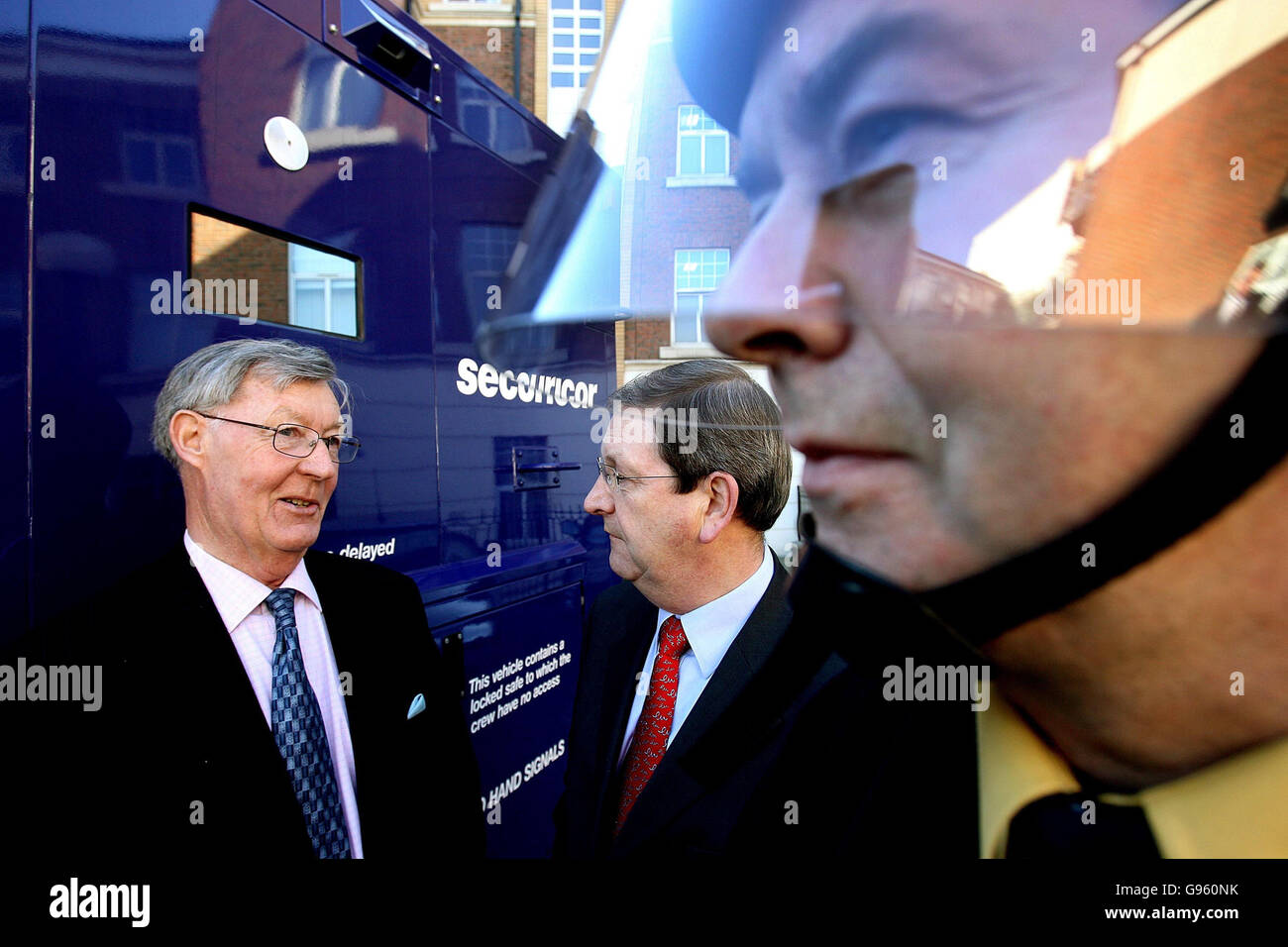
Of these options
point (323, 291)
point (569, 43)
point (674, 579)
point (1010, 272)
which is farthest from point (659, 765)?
point (569, 43)

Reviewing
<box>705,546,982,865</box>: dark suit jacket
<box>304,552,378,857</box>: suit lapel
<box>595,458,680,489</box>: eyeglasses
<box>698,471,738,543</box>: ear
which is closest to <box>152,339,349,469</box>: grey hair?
<box>304,552,378,857</box>: suit lapel

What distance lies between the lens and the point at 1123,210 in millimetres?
337

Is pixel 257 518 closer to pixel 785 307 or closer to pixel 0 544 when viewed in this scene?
pixel 0 544

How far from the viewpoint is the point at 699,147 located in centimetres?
50

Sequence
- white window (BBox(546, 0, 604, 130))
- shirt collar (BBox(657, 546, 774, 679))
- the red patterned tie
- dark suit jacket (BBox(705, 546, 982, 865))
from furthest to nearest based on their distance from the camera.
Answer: white window (BBox(546, 0, 604, 130)) < shirt collar (BBox(657, 546, 774, 679)) < the red patterned tie < dark suit jacket (BBox(705, 546, 982, 865))

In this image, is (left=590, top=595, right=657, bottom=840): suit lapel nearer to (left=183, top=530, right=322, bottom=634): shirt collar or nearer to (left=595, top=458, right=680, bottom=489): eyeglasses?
(left=595, top=458, right=680, bottom=489): eyeglasses

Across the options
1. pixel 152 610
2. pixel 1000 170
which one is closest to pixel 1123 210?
pixel 1000 170

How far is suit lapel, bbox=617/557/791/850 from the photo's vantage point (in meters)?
1.26

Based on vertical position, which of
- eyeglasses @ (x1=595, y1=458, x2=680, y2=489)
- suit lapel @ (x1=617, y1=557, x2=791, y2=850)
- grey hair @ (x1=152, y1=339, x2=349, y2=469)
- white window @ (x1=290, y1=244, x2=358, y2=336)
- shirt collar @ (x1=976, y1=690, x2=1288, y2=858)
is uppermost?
white window @ (x1=290, y1=244, x2=358, y2=336)

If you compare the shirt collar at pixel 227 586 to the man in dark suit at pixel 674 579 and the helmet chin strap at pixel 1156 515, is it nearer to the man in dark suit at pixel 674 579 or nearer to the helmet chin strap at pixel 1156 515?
the man in dark suit at pixel 674 579

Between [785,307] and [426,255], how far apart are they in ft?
6.53

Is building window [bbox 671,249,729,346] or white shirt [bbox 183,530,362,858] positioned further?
white shirt [bbox 183,530,362,858]

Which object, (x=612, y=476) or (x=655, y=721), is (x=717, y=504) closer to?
(x=612, y=476)

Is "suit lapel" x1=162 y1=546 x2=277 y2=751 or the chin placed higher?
the chin
